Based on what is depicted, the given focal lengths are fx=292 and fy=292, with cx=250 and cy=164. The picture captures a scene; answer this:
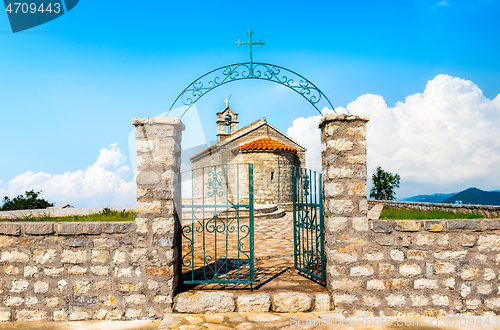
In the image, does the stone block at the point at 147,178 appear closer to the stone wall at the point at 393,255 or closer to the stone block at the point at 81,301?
the stone block at the point at 81,301

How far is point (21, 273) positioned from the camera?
4133mm

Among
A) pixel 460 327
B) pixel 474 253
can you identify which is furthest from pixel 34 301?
pixel 474 253

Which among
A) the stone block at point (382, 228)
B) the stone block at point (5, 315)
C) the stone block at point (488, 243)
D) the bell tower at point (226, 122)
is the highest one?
the bell tower at point (226, 122)

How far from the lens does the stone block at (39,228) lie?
13.5ft

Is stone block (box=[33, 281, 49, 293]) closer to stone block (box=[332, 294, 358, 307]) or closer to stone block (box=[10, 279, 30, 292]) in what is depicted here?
stone block (box=[10, 279, 30, 292])

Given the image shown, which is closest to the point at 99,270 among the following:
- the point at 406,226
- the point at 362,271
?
the point at 362,271

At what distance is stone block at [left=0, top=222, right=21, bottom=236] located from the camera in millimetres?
4148

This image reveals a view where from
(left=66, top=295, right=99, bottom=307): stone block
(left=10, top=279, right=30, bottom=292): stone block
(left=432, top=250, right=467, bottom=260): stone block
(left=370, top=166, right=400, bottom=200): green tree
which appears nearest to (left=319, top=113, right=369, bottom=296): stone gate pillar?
(left=432, top=250, right=467, bottom=260): stone block

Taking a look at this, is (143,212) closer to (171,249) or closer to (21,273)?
(171,249)

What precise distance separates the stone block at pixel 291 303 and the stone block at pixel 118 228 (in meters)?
2.20

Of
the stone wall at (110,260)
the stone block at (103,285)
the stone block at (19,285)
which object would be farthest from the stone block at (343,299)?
the stone block at (19,285)

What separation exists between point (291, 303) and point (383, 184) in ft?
67.4

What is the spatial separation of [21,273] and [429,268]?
225 inches

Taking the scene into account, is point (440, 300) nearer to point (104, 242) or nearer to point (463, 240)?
point (463, 240)
